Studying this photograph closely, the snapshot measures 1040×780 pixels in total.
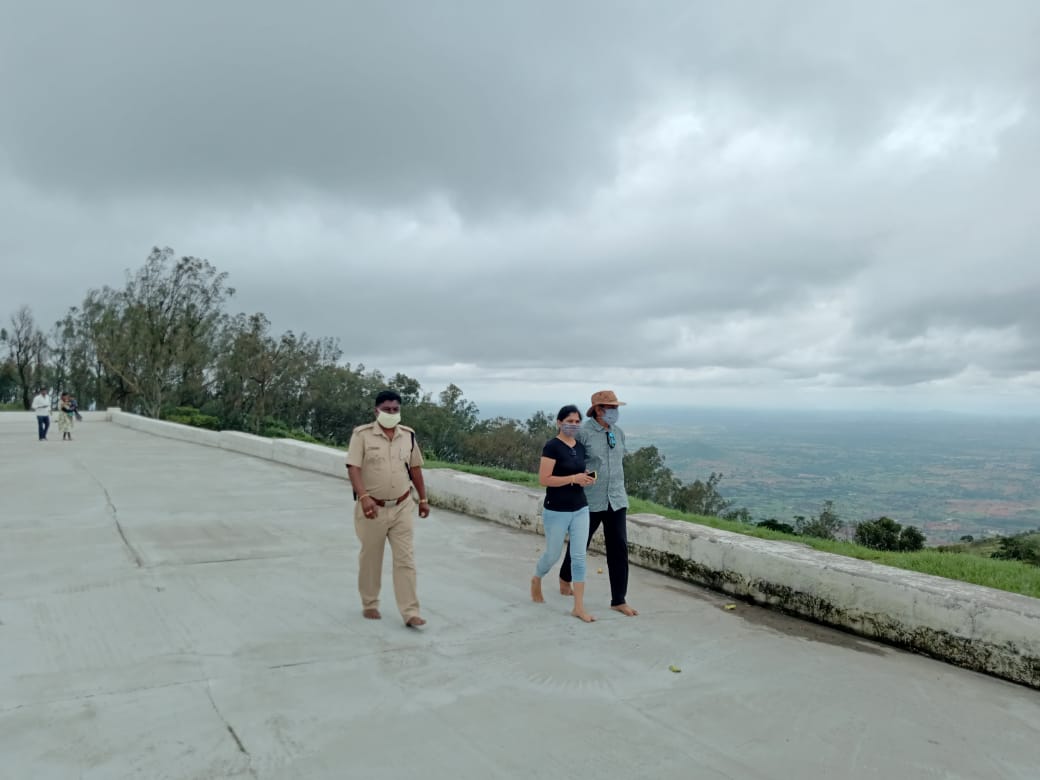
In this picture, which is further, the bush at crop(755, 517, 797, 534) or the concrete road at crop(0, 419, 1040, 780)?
the bush at crop(755, 517, 797, 534)

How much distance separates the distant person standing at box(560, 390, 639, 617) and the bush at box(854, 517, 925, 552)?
5.68 meters

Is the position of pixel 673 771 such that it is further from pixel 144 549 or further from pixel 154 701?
pixel 144 549

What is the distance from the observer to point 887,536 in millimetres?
10289

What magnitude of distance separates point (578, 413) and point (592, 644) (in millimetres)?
1689

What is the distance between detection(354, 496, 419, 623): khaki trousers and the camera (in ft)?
16.1

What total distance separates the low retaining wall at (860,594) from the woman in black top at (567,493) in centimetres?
158

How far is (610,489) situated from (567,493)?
40cm

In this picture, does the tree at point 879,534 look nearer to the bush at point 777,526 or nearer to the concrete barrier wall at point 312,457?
the bush at point 777,526

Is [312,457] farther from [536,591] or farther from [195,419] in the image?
[195,419]

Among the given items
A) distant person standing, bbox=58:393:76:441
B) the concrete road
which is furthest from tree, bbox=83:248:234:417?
the concrete road

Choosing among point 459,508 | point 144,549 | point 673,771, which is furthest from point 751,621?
point 144,549

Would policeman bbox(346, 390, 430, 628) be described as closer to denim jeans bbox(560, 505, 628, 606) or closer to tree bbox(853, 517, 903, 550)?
denim jeans bbox(560, 505, 628, 606)

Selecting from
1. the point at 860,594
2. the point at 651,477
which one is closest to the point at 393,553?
the point at 860,594

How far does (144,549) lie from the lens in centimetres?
684
